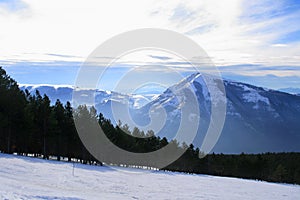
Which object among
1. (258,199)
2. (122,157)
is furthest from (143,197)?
(122,157)

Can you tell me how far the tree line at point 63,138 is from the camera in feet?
201

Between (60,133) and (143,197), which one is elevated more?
(60,133)

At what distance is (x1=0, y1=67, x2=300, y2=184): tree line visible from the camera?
61156 millimetres

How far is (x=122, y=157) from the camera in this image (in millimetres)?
85750

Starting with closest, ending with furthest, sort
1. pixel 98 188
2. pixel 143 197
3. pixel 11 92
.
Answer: pixel 143 197 → pixel 98 188 → pixel 11 92

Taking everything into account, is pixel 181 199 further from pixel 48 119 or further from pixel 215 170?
pixel 215 170

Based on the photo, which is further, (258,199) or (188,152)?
(188,152)

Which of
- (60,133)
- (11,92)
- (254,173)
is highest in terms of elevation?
(11,92)

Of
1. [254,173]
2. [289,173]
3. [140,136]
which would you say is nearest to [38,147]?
[140,136]

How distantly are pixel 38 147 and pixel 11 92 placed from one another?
56.6ft

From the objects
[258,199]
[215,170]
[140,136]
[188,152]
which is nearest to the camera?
[258,199]

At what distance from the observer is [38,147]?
72.9 meters

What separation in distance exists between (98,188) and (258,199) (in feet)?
54.3

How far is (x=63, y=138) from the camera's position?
240ft
